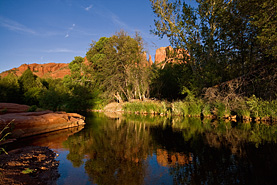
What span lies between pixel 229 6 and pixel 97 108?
3210cm

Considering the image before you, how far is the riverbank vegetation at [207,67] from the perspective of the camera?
15461mm

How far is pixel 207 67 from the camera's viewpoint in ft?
66.3

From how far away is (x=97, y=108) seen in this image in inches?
1597

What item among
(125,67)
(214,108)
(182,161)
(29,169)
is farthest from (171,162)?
(125,67)

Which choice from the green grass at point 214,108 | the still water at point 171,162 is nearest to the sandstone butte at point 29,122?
the still water at point 171,162

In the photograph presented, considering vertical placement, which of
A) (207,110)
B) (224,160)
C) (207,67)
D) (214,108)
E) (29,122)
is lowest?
(224,160)

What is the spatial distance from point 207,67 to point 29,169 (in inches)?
778

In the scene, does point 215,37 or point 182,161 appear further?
point 215,37

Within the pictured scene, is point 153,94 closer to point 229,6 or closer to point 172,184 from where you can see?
point 229,6

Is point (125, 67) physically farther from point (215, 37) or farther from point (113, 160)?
point (113, 160)

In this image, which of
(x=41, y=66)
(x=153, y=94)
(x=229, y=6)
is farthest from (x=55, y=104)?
(x=41, y=66)

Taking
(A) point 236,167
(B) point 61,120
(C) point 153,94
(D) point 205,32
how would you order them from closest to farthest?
(A) point 236,167 < (B) point 61,120 < (D) point 205,32 < (C) point 153,94

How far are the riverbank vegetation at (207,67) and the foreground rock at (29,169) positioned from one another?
51.7 ft

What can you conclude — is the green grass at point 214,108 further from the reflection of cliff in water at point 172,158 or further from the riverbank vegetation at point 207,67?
the reflection of cliff in water at point 172,158
